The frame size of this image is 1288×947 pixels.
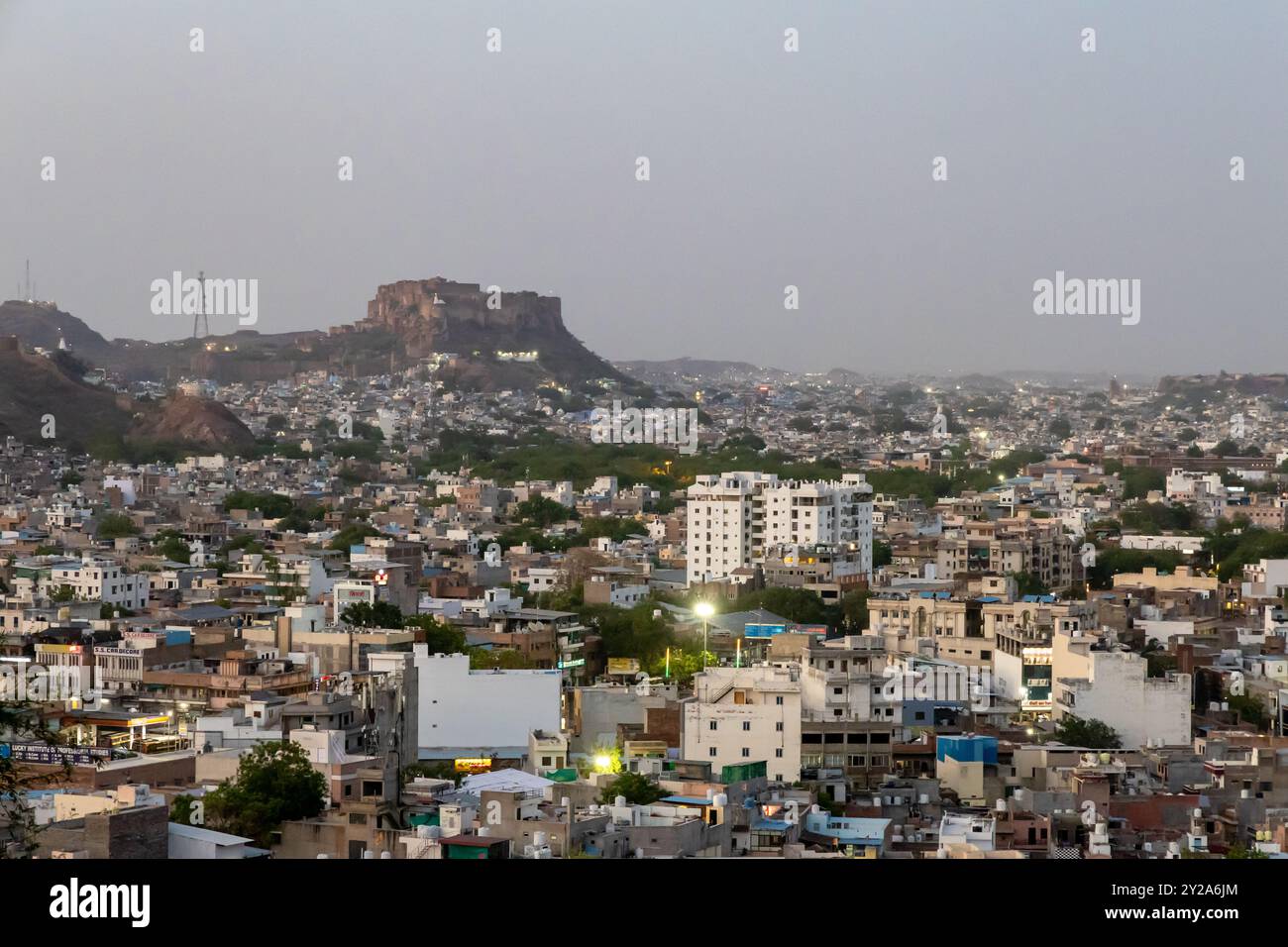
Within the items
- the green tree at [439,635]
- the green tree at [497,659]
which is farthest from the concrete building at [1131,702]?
the green tree at [439,635]

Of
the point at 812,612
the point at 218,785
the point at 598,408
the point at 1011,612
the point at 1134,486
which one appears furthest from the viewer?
the point at 598,408

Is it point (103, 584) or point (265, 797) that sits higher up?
point (103, 584)

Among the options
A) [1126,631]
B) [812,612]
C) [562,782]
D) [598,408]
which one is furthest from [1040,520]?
[598,408]

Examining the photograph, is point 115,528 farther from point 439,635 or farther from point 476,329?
point 476,329

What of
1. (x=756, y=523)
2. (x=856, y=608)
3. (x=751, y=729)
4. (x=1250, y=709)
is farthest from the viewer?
(x=756, y=523)

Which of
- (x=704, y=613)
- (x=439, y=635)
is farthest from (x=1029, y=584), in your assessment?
(x=439, y=635)

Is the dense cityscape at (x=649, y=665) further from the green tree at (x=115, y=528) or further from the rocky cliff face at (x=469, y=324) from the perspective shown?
the rocky cliff face at (x=469, y=324)
